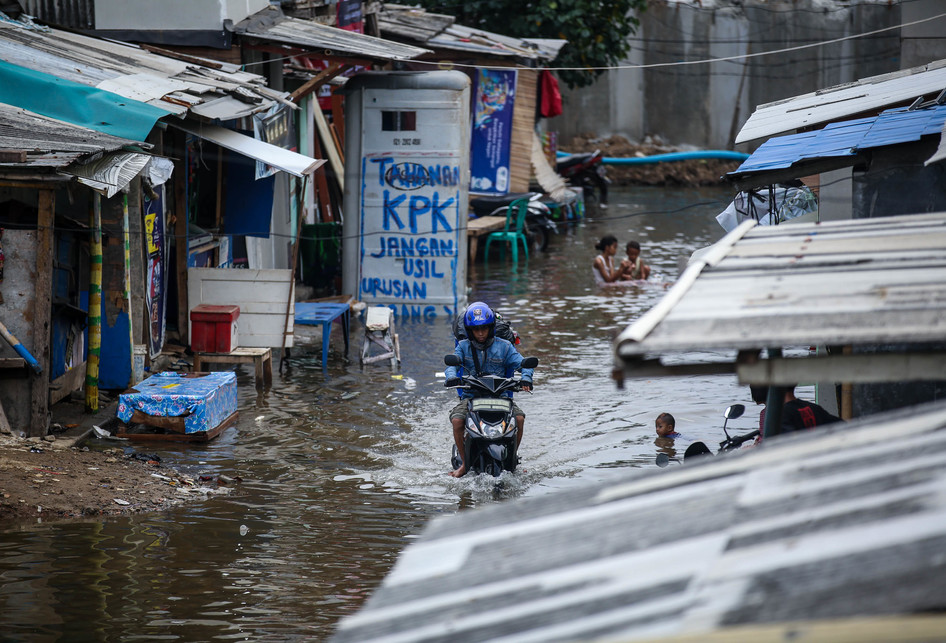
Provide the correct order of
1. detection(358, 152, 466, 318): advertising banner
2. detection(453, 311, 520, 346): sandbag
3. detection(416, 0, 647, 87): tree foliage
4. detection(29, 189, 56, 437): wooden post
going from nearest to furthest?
detection(29, 189, 56, 437): wooden post
detection(453, 311, 520, 346): sandbag
detection(358, 152, 466, 318): advertising banner
detection(416, 0, 647, 87): tree foliage

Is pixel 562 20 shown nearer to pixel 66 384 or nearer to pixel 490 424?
pixel 66 384

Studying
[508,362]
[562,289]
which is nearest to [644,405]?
[508,362]

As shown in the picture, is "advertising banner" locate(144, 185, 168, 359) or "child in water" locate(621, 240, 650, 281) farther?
"child in water" locate(621, 240, 650, 281)

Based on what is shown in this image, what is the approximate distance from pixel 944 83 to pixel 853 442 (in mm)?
7194

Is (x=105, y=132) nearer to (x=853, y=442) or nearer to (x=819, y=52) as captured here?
(x=853, y=442)

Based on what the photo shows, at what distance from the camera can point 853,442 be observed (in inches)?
111

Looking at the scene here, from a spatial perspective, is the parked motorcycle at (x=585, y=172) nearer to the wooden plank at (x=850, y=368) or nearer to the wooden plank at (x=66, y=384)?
the wooden plank at (x=66, y=384)

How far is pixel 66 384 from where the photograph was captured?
31.6 ft

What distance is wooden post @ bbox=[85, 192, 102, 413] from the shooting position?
9039 mm

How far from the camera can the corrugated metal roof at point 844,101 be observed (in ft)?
29.2

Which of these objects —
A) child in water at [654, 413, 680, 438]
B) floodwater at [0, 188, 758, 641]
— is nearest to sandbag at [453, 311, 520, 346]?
floodwater at [0, 188, 758, 641]

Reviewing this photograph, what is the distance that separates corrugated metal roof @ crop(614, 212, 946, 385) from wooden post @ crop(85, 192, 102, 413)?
6.31m

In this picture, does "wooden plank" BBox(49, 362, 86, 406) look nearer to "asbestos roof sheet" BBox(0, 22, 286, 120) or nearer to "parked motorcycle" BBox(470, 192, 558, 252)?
"asbestos roof sheet" BBox(0, 22, 286, 120)

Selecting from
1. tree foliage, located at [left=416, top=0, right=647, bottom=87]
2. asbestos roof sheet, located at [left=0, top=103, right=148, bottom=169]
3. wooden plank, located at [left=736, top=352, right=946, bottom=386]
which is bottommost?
→ wooden plank, located at [left=736, top=352, right=946, bottom=386]
